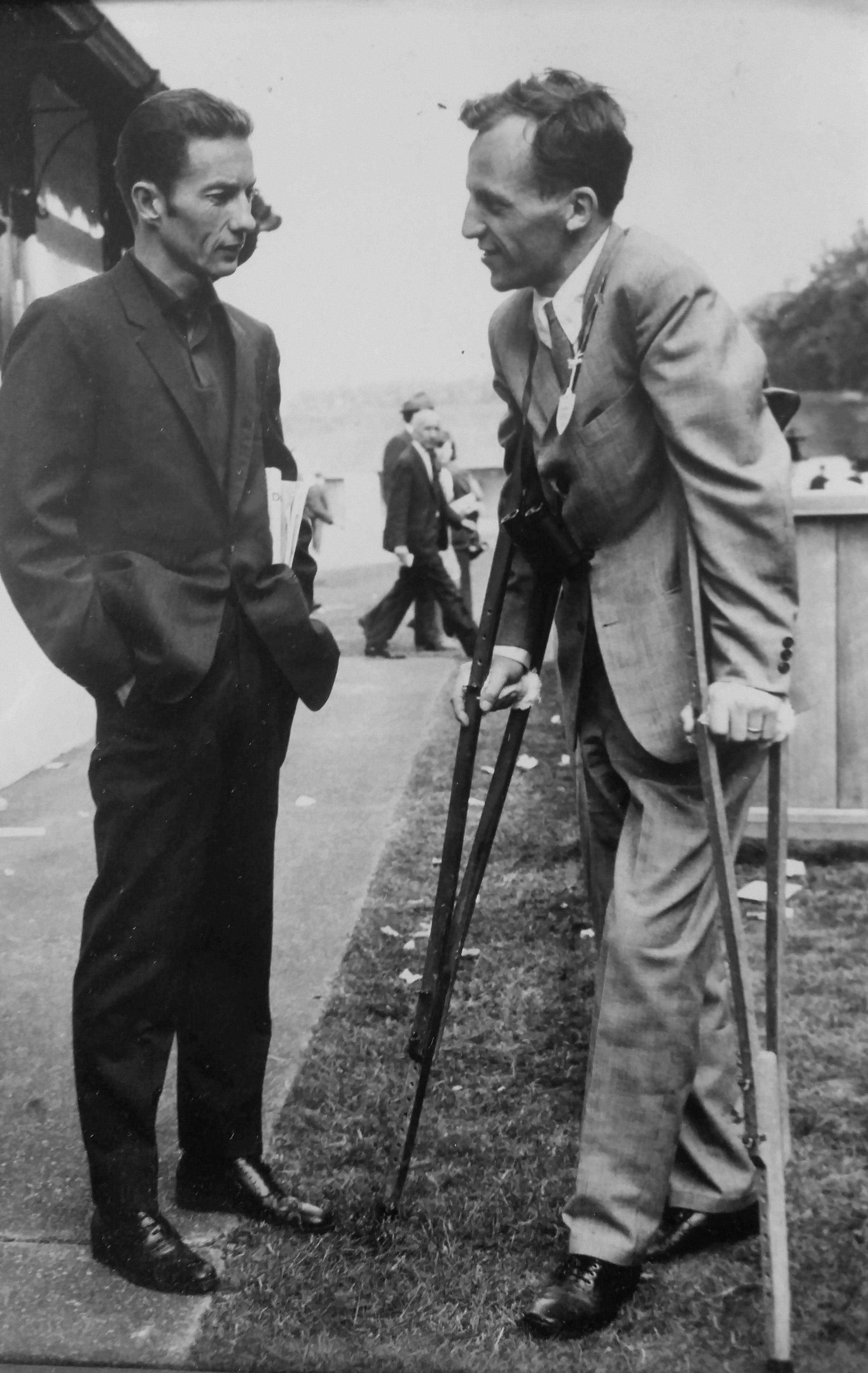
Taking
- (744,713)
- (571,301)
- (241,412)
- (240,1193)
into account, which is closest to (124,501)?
(241,412)

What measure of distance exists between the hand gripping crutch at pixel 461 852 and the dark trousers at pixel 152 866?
413 millimetres

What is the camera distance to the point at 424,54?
2.98 meters

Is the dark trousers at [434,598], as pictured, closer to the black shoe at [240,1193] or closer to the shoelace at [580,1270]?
the black shoe at [240,1193]

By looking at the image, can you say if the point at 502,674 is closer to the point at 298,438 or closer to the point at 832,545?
the point at 298,438

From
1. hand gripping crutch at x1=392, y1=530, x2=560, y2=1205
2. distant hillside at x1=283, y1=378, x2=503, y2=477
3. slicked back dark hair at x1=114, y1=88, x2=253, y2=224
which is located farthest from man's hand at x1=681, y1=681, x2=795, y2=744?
slicked back dark hair at x1=114, y1=88, x2=253, y2=224

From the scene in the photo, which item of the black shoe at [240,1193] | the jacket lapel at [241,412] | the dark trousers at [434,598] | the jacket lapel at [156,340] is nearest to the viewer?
the jacket lapel at [156,340]

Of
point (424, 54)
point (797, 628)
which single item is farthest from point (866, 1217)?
point (424, 54)

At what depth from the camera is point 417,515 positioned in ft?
13.0

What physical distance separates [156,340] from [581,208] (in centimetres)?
87

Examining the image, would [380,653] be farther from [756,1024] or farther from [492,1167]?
[756,1024]

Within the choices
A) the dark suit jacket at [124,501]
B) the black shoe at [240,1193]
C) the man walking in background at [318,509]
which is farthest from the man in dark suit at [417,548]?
the black shoe at [240,1193]

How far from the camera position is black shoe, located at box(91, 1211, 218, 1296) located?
278cm

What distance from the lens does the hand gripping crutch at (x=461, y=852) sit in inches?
113

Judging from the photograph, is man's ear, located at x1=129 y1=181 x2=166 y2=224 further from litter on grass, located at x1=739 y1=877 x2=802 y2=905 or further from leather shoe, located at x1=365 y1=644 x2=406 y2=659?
litter on grass, located at x1=739 y1=877 x2=802 y2=905
